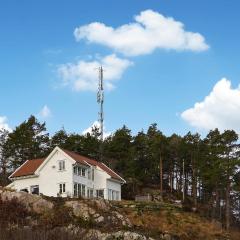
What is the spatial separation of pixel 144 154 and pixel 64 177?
81.5ft

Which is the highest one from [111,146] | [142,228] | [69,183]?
[111,146]

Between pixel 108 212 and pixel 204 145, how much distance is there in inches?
1585

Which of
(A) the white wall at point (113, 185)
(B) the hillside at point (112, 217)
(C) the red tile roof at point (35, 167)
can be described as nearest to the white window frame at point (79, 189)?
(C) the red tile roof at point (35, 167)

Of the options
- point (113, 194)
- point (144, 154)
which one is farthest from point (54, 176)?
point (144, 154)

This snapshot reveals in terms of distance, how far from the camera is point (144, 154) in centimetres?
8681

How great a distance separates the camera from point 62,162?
64.5 meters

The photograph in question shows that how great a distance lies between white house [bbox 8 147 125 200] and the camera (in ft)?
209

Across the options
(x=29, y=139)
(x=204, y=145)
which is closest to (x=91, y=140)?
(x=29, y=139)

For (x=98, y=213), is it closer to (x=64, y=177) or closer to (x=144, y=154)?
(x=64, y=177)

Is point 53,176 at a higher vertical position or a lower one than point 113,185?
higher

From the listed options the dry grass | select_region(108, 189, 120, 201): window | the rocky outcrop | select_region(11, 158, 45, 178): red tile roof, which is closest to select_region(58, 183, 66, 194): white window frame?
select_region(11, 158, 45, 178): red tile roof

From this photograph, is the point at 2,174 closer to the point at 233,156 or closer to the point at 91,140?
the point at 91,140

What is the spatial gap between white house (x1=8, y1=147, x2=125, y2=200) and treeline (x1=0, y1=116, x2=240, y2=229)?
12853 millimetres

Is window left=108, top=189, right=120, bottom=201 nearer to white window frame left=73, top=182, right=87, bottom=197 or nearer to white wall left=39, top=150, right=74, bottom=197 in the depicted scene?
white window frame left=73, top=182, right=87, bottom=197
